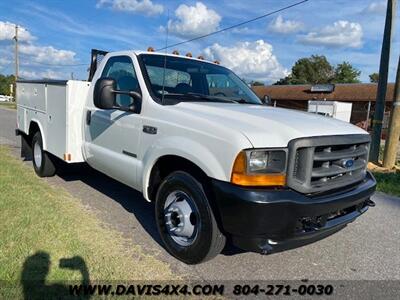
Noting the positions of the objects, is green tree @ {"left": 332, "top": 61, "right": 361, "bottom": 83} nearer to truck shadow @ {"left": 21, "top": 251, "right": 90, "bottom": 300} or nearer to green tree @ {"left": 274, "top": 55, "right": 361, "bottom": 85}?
green tree @ {"left": 274, "top": 55, "right": 361, "bottom": 85}

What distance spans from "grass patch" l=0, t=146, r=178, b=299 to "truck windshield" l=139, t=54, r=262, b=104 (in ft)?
5.37

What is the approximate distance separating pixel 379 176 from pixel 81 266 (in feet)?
23.5

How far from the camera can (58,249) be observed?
3.79 metres

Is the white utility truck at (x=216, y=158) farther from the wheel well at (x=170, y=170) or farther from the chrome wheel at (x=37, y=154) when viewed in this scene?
the chrome wheel at (x=37, y=154)

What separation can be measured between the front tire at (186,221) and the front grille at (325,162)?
787 millimetres

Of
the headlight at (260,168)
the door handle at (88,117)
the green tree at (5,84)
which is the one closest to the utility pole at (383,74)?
the door handle at (88,117)

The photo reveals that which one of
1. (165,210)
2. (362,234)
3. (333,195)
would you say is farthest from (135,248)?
(362,234)

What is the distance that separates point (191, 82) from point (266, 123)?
1.72 meters

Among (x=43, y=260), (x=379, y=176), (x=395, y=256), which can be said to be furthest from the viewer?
(x=379, y=176)

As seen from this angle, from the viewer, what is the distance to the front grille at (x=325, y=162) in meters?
3.19

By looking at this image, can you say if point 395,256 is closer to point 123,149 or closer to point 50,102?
point 123,149

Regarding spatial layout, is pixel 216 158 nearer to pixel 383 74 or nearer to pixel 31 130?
pixel 31 130

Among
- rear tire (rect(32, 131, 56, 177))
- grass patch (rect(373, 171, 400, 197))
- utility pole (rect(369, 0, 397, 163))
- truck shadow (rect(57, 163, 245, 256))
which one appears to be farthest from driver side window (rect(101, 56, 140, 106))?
utility pole (rect(369, 0, 397, 163))

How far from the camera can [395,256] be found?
4.25 meters
